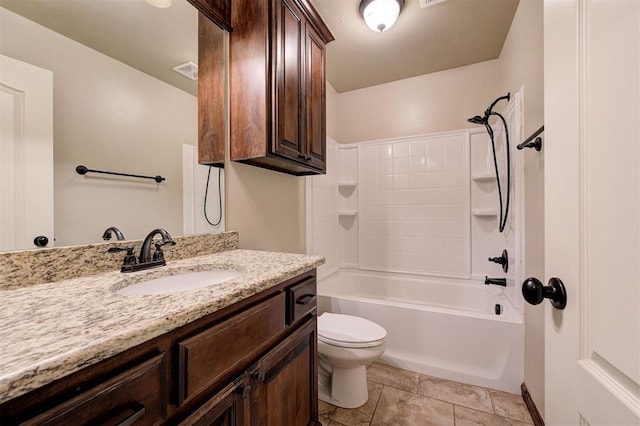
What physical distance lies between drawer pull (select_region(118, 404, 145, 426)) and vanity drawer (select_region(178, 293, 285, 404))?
0.29 feet

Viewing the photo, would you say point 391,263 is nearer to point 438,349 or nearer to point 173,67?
point 438,349

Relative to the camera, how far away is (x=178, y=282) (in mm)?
1017

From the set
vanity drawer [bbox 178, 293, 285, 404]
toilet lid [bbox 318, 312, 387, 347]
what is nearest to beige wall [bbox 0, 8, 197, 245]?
vanity drawer [bbox 178, 293, 285, 404]

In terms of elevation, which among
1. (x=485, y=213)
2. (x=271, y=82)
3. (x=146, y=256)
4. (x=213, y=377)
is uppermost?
(x=271, y=82)

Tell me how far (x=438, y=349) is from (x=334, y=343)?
0.86 m

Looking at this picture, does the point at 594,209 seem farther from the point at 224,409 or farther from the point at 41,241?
the point at 41,241

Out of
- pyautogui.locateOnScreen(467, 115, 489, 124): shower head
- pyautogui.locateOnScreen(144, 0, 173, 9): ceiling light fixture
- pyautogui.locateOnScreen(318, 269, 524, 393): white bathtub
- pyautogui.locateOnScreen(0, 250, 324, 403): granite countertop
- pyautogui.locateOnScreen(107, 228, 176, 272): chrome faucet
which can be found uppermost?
pyautogui.locateOnScreen(144, 0, 173, 9): ceiling light fixture

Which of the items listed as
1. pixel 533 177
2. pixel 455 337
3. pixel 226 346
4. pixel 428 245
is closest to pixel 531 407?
pixel 455 337

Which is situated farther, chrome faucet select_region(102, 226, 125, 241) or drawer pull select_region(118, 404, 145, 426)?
chrome faucet select_region(102, 226, 125, 241)

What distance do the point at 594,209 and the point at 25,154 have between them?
139 centimetres

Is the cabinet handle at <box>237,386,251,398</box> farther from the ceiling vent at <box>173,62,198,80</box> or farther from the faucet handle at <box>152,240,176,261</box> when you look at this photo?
the ceiling vent at <box>173,62,198,80</box>

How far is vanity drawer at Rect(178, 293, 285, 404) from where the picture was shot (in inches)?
23.0

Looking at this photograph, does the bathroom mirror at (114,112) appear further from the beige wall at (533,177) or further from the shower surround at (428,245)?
the beige wall at (533,177)

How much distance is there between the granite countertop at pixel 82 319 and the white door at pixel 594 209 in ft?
2.43
